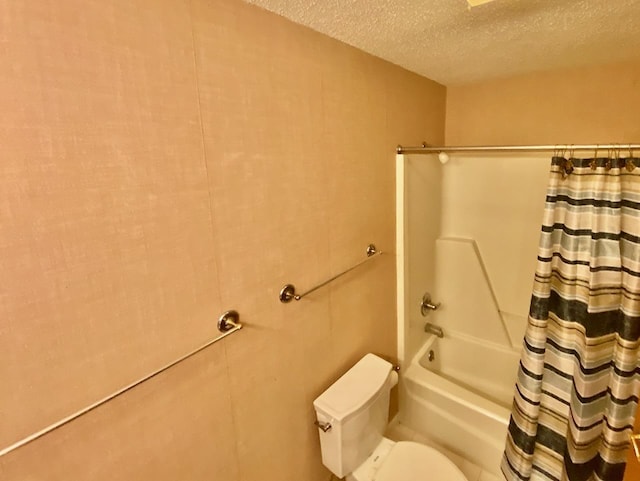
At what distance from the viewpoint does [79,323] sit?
74cm

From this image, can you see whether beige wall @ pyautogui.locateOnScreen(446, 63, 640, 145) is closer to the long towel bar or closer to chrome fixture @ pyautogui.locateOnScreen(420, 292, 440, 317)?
chrome fixture @ pyautogui.locateOnScreen(420, 292, 440, 317)

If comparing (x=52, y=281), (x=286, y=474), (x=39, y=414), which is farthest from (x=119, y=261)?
(x=286, y=474)

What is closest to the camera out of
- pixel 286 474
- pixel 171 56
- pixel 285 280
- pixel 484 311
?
pixel 171 56

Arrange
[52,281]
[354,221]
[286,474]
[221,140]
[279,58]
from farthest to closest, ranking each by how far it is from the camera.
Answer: [354,221] → [286,474] → [279,58] → [221,140] → [52,281]

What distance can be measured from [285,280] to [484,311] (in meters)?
1.80

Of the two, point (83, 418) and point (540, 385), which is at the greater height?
point (83, 418)

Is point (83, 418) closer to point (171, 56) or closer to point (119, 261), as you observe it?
point (119, 261)

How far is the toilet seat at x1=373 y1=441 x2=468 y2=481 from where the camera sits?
1460 millimetres

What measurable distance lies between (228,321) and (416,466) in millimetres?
1169

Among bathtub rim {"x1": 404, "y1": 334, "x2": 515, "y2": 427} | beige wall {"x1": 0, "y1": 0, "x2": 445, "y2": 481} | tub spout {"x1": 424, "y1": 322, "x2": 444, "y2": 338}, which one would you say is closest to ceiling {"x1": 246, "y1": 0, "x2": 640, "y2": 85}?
beige wall {"x1": 0, "y1": 0, "x2": 445, "y2": 481}

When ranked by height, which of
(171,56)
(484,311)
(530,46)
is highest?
(530,46)

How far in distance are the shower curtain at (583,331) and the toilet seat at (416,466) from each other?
373 mm

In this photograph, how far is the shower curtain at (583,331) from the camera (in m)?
1.26

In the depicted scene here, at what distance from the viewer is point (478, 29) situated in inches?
49.5
